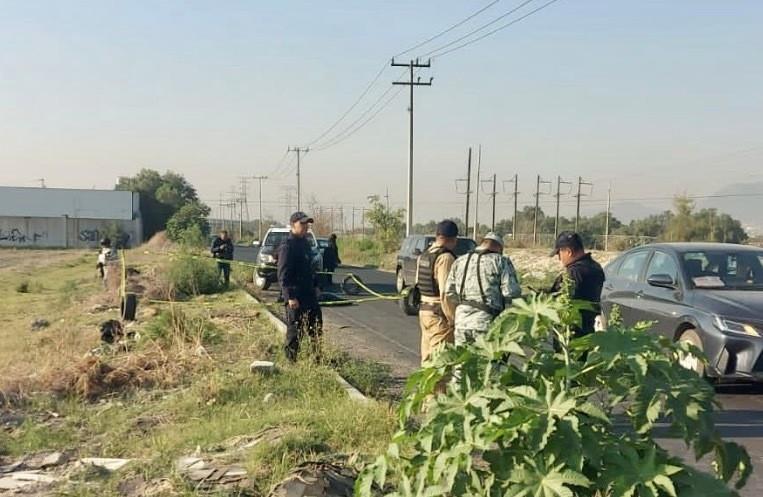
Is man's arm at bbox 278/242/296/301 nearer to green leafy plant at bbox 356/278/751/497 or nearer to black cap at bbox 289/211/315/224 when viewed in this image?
black cap at bbox 289/211/315/224

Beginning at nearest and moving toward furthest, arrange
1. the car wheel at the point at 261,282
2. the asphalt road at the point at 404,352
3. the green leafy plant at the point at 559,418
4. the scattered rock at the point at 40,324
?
the green leafy plant at the point at 559,418
the asphalt road at the point at 404,352
the scattered rock at the point at 40,324
the car wheel at the point at 261,282

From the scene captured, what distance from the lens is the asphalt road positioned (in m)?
6.15

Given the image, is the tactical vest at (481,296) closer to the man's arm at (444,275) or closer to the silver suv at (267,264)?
the man's arm at (444,275)

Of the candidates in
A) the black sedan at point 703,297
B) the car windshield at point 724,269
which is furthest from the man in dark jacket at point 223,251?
the car windshield at point 724,269

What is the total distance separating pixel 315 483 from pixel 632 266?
252 inches

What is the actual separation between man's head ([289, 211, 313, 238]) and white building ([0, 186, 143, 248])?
2881 inches

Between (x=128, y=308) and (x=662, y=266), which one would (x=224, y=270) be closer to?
(x=128, y=308)

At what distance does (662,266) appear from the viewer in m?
9.09

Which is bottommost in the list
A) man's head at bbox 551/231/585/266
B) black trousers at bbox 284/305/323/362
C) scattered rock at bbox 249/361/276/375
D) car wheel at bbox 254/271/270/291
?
car wheel at bbox 254/271/270/291

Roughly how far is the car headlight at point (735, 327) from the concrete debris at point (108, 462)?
5.76 m

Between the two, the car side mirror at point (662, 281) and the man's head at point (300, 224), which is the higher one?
the man's head at point (300, 224)

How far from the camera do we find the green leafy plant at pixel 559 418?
2.81 m

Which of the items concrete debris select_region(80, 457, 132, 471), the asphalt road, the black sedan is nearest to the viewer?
concrete debris select_region(80, 457, 132, 471)

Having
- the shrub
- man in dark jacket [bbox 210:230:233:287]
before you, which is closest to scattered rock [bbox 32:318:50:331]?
the shrub
